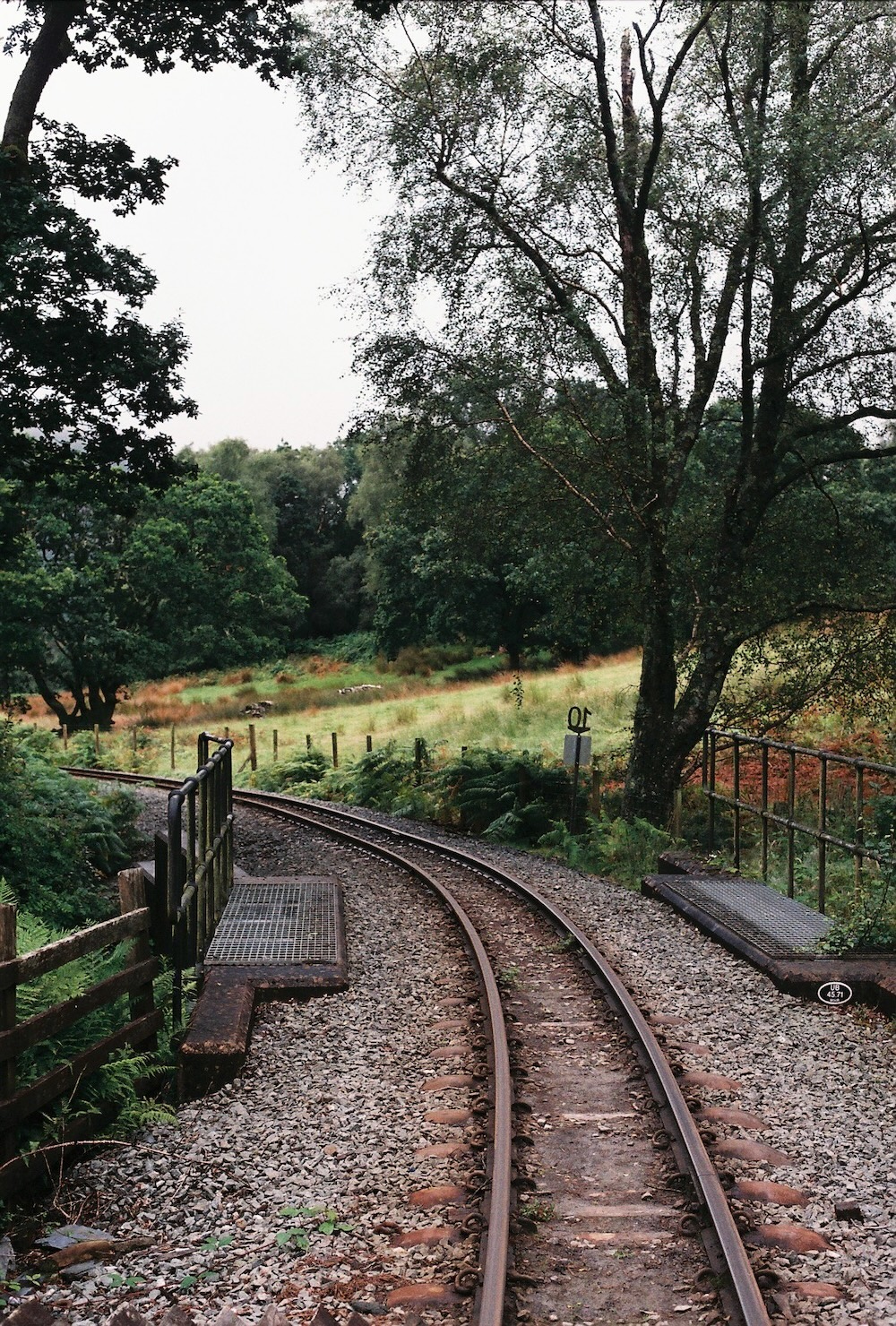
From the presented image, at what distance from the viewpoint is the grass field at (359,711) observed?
25547mm

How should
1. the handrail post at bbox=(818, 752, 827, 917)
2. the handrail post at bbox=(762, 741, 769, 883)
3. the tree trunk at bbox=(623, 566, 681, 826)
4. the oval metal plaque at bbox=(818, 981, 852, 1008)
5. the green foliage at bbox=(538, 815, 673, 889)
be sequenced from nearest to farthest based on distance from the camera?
1. the oval metal plaque at bbox=(818, 981, 852, 1008)
2. the handrail post at bbox=(818, 752, 827, 917)
3. the handrail post at bbox=(762, 741, 769, 883)
4. the green foliage at bbox=(538, 815, 673, 889)
5. the tree trunk at bbox=(623, 566, 681, 826)

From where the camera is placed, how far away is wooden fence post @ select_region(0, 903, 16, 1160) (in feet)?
16.8

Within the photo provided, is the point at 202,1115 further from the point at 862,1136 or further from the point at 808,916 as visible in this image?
the point at 808,916

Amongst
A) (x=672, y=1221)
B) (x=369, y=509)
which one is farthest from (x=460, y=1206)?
(x=369, y=509)

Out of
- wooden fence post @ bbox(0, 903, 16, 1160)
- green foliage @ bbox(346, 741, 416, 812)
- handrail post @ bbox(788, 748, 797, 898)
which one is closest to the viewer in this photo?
wooden fence post @ bbox(0, 903, 16, 1160)

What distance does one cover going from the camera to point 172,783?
1016 inches

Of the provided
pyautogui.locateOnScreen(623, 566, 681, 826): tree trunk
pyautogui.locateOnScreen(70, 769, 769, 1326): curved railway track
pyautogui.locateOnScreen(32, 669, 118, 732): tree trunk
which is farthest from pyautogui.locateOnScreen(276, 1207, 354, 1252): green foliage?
pyautogui.locateOnScreen(32, 669, 118, 732): tree trunk

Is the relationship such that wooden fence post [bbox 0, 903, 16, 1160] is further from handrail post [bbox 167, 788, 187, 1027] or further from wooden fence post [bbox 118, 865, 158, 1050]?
handrail post [bbox 167, 788, 187, 1027]

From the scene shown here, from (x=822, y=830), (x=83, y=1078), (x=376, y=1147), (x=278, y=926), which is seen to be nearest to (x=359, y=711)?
(x=278, y=926)

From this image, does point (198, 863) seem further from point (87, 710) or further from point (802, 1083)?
point (87, 710)

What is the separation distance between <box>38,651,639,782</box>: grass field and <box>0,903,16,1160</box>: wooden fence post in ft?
43.5

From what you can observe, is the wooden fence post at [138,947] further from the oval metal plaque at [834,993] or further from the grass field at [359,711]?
the grass field at [359,711]

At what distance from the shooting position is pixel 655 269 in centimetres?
1675

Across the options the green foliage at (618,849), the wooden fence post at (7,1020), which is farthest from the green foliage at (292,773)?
the wooden fence post at (7,1020)
